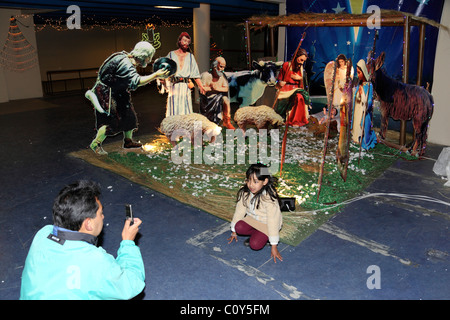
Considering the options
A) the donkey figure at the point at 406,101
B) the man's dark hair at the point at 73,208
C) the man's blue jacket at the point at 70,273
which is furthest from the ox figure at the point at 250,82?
the man's blue jacket at the point at 70,273

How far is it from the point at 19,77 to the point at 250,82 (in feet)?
29.7

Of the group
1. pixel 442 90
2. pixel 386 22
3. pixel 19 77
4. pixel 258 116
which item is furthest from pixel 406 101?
pixel 19 77

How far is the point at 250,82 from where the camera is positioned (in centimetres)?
768

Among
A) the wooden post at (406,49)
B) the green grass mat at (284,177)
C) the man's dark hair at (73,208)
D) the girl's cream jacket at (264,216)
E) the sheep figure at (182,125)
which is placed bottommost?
the green grass mat at (284,177)

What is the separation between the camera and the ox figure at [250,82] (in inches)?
301

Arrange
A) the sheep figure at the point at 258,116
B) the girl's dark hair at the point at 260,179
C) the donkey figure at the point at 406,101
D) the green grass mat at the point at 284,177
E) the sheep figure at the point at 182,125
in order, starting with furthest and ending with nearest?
the sheep figure at the point at 258,116
the sheep figure at the point at 182,125
the donkey figure at the point at 406,101
the green grass mat at the point at 284,177
the girl's dark hair at the point at 260,179

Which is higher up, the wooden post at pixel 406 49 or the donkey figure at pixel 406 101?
the wooden post at pixel 406 49

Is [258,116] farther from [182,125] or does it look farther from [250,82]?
Result: [182,125]

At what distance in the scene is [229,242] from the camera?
397 cm

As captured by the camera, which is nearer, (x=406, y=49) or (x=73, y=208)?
(x=73, y=208)

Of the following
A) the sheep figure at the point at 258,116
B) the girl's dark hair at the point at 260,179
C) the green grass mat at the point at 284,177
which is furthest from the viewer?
the sheep figure at the point at 258,116

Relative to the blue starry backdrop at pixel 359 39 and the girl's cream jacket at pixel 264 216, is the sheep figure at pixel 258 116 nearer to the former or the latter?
the blue starry backdrop at pixel 359 39

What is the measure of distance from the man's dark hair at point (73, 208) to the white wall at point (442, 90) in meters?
7.46

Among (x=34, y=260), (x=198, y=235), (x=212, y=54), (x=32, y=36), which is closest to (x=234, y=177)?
(x=198, y=235)
